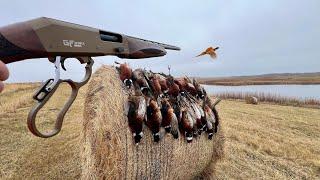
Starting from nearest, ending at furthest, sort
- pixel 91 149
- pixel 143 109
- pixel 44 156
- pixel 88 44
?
pixel 88 44
pixel 91 149
pixel 143 109
pixel 44 156

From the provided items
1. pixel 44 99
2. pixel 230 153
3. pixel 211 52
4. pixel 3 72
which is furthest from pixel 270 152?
pixel 3 72

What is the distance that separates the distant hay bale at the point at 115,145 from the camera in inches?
178

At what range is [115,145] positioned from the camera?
4.55m

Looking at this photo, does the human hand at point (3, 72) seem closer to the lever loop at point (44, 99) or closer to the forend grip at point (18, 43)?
the forend grip at point (18, 43)

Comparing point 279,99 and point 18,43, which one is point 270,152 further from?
point 279,99

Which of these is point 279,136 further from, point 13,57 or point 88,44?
point 13,57

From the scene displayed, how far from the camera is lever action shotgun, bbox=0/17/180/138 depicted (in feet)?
8.57

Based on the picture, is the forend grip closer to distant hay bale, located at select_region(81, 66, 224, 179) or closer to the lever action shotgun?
the lever action shotgun

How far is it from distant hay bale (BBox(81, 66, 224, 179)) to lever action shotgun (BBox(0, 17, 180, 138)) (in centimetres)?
111

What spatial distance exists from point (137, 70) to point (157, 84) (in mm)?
343

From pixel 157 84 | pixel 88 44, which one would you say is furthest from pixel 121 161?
pixel 88 44

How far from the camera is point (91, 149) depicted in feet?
14.9

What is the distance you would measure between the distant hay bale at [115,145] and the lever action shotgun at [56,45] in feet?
3.63

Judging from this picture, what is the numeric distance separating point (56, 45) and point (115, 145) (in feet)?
6.25
